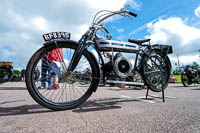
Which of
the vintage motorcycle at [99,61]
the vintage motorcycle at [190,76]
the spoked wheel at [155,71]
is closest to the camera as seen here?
the vintage motorcycle at [99,61]

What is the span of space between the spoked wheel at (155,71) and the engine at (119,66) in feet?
1.21

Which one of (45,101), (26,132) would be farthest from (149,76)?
(26,132)

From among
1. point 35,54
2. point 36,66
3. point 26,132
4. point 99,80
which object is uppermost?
point 35,54

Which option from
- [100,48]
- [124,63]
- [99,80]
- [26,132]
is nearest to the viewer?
[26,132]

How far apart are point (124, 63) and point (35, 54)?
5.35 ft

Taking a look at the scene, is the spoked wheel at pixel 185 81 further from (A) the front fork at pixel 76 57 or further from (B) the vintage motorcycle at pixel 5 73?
(B) the vintage motorcycle at pixel 5 73

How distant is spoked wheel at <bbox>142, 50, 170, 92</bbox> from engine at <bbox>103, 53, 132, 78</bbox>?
1.21ft

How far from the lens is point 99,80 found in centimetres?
208

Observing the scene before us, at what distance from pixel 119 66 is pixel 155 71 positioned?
0.86 meters

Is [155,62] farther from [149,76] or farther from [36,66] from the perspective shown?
[36,66]

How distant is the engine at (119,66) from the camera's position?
92.3 inches

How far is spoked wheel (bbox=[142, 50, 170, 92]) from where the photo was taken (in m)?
2.60

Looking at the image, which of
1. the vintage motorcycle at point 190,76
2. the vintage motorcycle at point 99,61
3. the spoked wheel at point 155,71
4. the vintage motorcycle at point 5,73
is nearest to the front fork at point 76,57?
the vintage motorcycle at point 99,61

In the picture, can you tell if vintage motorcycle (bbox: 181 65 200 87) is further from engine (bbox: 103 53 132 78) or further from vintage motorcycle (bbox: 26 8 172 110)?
engine (bbox: 103 53 132 78)
